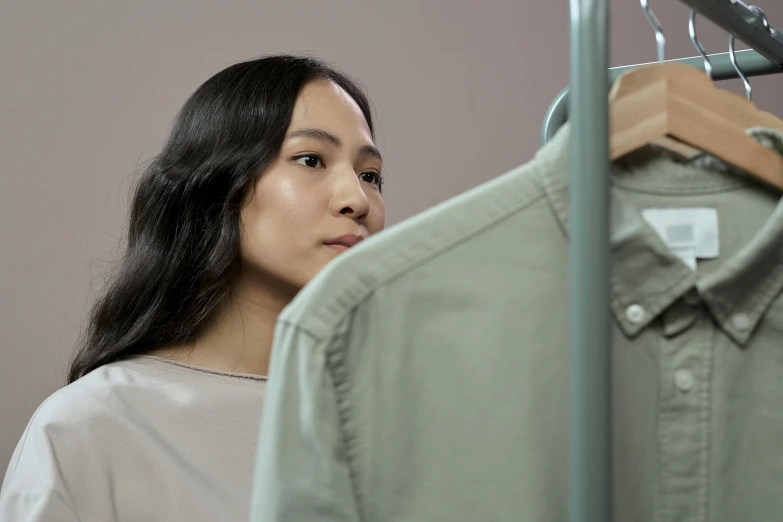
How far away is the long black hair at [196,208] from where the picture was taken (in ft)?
4.24

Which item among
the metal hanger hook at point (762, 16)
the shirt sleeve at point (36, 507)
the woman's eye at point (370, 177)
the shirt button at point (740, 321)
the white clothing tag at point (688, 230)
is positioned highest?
the metal hanger hook at point (762, 16)

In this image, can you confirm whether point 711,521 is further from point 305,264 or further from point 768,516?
point 305,264

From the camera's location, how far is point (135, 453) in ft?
3.66

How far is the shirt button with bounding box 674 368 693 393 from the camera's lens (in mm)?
616

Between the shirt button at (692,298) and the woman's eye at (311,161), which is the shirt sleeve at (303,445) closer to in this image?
the shirt button at (692,298)

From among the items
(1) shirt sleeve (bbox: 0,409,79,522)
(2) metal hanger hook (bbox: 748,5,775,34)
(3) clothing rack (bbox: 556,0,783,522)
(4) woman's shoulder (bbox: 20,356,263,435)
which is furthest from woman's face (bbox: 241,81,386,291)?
(3) clothing rack (bbox: 556,0,783,522)

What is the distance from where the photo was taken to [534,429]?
0.59m

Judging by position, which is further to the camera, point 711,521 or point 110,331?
point 110,331

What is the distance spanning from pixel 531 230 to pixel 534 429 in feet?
0.43

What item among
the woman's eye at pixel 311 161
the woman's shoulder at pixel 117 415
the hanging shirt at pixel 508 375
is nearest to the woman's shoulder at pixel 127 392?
the woman's shoulder at pixel 117 415

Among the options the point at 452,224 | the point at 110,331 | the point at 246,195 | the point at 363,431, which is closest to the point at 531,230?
the point at 452,224

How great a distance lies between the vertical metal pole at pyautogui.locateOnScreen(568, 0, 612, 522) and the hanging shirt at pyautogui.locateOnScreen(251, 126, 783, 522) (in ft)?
0.25

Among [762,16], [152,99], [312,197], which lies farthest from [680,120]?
[152,99]

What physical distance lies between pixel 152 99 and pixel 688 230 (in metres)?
1.56
